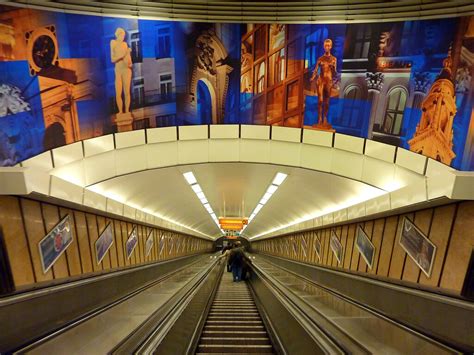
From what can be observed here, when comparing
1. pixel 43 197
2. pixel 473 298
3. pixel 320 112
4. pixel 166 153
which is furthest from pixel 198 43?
pixel 473 298

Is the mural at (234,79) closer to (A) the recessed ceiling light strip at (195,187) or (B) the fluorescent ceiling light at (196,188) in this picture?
(A) the recessed ceiling light strip at (195,187)

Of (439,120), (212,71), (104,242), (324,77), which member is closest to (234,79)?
(212,71)

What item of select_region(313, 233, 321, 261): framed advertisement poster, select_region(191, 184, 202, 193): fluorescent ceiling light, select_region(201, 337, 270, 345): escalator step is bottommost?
select_region(313, 233, 321, 261): framed advertisement poster

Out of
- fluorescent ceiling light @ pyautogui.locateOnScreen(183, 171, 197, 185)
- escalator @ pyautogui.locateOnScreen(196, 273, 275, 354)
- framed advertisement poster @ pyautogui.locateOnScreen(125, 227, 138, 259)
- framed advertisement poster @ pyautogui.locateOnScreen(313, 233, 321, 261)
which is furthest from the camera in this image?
framed advertisement poster @ pyautogui.locateOnScreen(313, 233, 321, 261)

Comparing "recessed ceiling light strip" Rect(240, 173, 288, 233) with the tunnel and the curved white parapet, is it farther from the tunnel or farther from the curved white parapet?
the curved white parapet

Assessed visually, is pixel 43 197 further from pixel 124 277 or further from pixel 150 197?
pixel 150 197

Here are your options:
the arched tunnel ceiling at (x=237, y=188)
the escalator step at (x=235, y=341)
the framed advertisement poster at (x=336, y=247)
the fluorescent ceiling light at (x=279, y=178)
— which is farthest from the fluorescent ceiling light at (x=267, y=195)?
the escalator step at (x=235, y=341)

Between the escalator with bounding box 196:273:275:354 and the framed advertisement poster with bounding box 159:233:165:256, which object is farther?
the framed advertisement poster with bounding box 159:233:165:256

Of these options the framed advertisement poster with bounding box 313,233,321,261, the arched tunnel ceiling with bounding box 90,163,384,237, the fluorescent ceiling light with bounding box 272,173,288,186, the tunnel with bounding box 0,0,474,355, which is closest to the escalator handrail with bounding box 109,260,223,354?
the tunnel with bounding box 0,0,474,355

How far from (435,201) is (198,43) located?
234 inches

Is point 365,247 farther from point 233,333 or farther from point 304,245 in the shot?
point 304,245

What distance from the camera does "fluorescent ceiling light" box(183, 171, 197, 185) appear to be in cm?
908

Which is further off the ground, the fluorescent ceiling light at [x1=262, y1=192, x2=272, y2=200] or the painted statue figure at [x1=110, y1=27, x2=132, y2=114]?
the painted statue figure at [x1=110, y1=27, x2=132, y2=114]

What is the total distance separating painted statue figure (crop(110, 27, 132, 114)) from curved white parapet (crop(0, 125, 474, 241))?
2.71 feet
